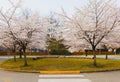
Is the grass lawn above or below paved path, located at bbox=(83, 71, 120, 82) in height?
above

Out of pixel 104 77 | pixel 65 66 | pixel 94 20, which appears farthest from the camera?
pixel 94 20

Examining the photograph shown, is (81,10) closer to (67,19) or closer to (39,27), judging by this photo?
(67,19)

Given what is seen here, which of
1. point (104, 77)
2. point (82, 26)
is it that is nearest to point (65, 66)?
point (82, 26)

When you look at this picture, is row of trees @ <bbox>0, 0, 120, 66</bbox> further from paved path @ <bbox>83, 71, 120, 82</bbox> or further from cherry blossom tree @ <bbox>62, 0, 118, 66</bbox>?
paved path @ <bbox>83, 71, 120, 82</bbox>

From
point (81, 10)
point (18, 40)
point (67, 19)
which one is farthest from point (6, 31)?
point (81, 10)

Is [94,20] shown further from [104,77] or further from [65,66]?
[104,77]

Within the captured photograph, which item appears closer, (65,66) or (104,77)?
(104,77)

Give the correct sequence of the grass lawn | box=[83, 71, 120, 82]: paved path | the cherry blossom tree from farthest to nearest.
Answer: the cherry blossom tree < the grass lawn < box=[83, 71, 120, 82]: paved path

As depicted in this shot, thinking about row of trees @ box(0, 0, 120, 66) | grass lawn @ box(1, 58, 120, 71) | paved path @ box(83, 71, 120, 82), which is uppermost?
row of trees @ box(0, 0, 120, 66)

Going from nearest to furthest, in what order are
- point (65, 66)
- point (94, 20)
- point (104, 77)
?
1. point (104, 77)
2. point (65, 66)
3. point (94, 20)

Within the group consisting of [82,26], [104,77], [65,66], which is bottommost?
[104,77]

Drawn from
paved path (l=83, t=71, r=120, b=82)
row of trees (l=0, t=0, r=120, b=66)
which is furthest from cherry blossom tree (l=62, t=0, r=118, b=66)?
paved path (l=83, t=71, r=120, b=82)

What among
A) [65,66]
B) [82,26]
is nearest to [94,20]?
[82,26]

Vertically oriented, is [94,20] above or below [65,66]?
above
